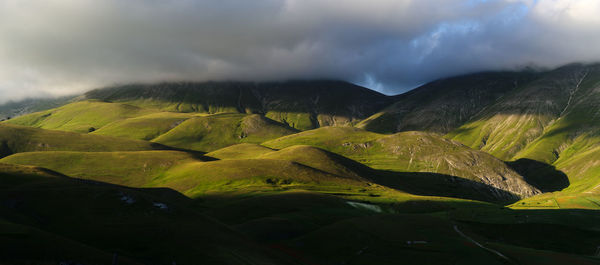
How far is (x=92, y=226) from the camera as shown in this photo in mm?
54094

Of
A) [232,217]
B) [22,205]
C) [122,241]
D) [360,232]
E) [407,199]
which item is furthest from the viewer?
[407,199]

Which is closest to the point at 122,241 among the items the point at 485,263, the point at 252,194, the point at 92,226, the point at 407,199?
the point at 92,226

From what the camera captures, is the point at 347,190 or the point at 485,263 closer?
the point at 485,263

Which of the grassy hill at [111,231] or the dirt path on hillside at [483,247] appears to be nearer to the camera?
the grassy hill at [111,231]

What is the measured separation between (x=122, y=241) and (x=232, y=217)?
214 ft

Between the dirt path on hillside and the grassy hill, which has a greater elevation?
the grassy hill

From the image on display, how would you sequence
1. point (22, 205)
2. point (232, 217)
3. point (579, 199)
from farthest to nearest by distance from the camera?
point (579, 199) < point (232, 217) < point (22, 205)

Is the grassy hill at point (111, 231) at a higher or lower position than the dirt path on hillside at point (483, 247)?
higher

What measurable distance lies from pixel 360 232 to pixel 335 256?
44.6 feet

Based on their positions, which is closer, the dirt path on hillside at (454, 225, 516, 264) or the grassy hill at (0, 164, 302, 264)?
the grassy hill at (0, 164, 302, 264)

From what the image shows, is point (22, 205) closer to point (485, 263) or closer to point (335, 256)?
point (335, 256)

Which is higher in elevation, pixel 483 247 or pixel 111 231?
pixel 111 231

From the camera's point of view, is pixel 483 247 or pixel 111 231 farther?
pixel 483 247

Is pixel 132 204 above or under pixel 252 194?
above
